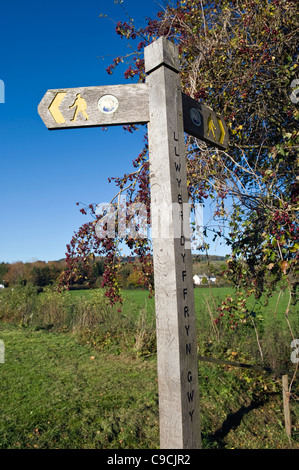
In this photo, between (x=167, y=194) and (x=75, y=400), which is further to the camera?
(x=75, y=400)

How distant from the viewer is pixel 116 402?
4129 millimetres

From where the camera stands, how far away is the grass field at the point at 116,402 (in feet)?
11.0

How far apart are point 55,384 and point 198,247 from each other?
2.86m

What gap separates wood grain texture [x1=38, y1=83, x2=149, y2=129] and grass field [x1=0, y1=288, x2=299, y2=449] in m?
2.87

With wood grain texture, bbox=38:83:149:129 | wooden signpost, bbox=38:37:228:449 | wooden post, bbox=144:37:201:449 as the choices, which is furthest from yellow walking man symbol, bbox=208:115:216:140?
wood grain texture, bbox=38:83:149:129

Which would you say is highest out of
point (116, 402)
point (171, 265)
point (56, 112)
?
point (56, 112)

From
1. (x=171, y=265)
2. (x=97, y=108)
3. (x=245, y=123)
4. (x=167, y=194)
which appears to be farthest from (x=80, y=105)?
(x=245, y=123)

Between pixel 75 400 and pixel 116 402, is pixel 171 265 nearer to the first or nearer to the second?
pixel 116 402

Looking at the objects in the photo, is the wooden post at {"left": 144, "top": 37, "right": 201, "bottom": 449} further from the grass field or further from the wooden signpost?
the grass field

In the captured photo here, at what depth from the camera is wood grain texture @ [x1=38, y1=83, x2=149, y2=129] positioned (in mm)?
2159

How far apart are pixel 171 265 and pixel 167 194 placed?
0.42m

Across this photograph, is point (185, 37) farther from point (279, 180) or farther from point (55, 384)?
point (55, 384)

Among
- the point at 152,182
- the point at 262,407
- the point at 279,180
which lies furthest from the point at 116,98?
the point at 262,407

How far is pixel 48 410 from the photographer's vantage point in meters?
3.90
